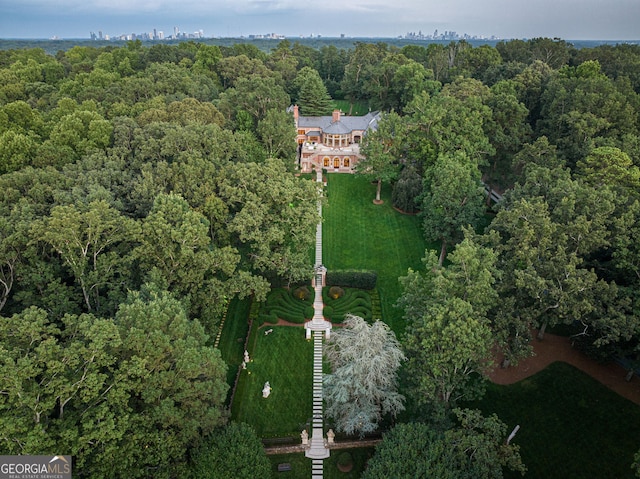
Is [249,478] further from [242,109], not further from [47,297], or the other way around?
[242,109]

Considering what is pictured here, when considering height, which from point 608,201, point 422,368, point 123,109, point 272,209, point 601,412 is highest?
point 123,109

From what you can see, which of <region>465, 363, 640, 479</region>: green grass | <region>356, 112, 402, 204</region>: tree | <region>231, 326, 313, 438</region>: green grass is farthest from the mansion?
<region>465, 363, 640, 479</region>: green grass

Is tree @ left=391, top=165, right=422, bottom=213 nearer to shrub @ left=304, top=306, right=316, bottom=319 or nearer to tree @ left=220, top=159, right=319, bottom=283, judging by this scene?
tree @ left=220, top=159, right=319, bottom=283

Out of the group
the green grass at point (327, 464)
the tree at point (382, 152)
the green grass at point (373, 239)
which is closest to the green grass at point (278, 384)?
the green grass at point (327, 464)

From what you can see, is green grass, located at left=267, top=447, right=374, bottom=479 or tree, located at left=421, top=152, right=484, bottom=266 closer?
green grass, located at left=267, top=447, right=374, bottom=479

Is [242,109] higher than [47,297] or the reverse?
higher

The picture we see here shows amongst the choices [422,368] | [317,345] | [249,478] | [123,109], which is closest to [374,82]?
[123,109]

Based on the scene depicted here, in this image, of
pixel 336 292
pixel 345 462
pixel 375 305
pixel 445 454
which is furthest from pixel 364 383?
pixel 336 292
